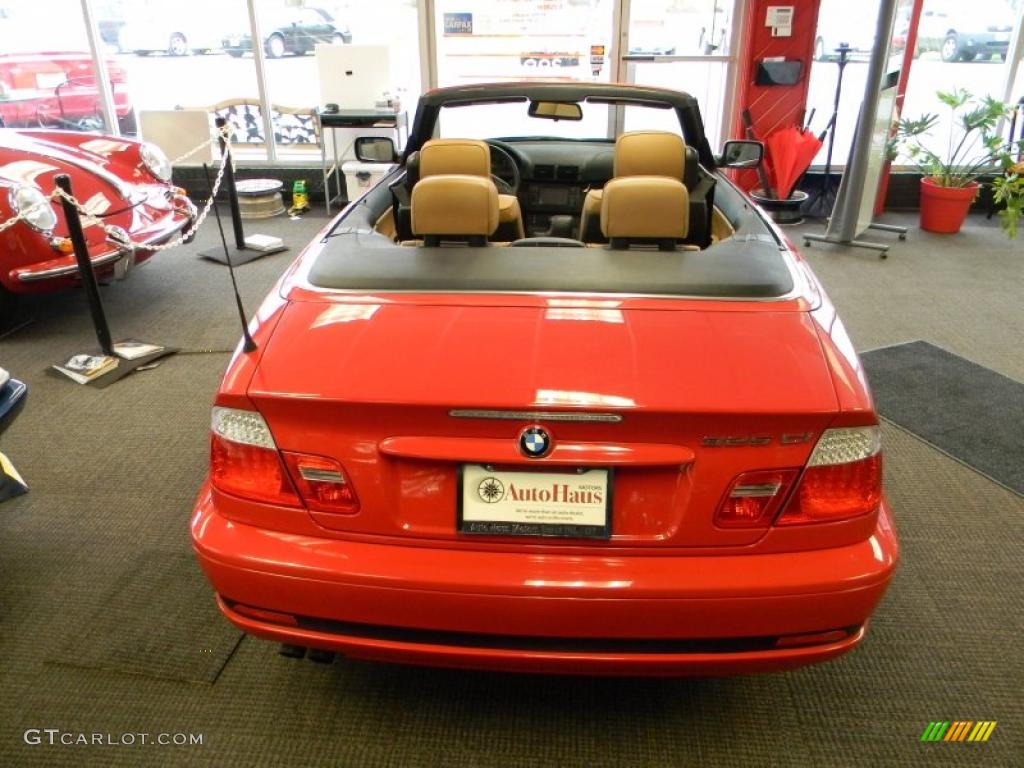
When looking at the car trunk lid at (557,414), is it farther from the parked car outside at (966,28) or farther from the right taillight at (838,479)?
the parked car outside at (966,28)

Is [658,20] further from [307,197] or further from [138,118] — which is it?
[138,118]

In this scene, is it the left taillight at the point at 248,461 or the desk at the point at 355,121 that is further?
the desk at the point at 355,121

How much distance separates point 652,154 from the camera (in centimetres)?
246

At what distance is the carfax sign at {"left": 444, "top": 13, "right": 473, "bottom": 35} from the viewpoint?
648cm

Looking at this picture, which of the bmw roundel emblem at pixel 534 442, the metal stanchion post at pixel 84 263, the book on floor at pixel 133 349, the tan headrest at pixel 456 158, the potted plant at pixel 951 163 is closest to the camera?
the bmw roundel emblem at pixel 534 442

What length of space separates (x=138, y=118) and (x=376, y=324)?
675cm

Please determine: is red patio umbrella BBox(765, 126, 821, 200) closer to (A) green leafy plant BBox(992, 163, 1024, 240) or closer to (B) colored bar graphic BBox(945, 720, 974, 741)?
(A) green leafy plant BBox(992, 163, 1024, 240)

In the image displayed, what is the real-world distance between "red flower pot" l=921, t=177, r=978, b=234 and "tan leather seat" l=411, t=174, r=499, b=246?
5.15 meters

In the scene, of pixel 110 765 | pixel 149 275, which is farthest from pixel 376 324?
pixel 149 275

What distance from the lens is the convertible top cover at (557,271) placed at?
1.54 meters

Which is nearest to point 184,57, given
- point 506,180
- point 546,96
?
point 506,180

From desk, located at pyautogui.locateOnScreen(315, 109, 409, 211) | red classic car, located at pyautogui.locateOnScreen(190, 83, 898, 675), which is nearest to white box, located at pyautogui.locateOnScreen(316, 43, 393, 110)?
desk, located at pyautogui.locateOnScreen(315, 109, 409, 211)

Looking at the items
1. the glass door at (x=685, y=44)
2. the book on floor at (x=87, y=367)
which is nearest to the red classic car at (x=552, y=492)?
the book on floor at (x=87, y=367)

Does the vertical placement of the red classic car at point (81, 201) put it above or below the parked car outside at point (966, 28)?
below
